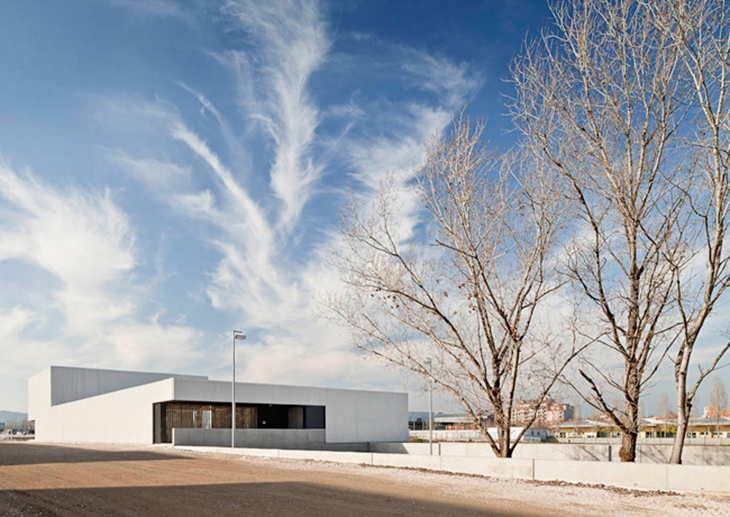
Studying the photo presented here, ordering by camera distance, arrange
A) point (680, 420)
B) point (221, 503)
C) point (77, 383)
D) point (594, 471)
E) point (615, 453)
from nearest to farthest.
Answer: point (221, 503)
point (594, 471)
point (680, 420)
point (615, 453)
point (77, 383)

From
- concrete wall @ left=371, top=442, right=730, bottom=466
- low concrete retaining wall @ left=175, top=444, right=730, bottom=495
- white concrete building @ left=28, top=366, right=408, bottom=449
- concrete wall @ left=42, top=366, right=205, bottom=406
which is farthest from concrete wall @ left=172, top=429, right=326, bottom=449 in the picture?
low concrete retaining wall @ left=175, top=444, right=730, bottom=495

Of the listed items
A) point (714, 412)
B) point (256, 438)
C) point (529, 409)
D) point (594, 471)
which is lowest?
point (714, 412)

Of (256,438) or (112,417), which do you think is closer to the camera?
(256,438)

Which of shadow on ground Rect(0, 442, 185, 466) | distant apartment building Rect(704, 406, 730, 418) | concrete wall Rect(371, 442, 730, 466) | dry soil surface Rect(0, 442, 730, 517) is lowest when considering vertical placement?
distant apartment building Rect(704, 406, 730, 418)

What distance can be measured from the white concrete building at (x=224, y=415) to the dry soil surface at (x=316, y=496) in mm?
24820

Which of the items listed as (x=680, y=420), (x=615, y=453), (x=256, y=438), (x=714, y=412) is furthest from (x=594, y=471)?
(x=714, y=412)

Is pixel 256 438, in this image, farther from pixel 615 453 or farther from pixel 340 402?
pixel 615 453

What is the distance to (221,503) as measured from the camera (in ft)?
41.4

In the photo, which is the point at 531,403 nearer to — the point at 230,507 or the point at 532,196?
the point at 532,196

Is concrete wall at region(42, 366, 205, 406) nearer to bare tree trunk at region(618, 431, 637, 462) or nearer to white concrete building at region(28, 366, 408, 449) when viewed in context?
white concrete building at region(28, 366, 408, 449)

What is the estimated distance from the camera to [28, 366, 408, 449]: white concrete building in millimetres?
45906

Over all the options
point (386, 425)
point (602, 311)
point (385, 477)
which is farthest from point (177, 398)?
point (602, 311)

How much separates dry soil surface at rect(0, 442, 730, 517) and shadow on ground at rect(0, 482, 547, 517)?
0.02m

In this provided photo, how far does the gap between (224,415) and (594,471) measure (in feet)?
129
